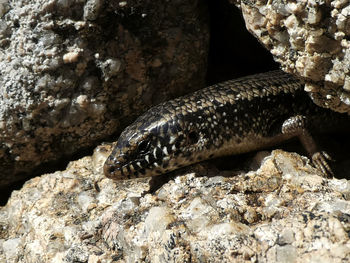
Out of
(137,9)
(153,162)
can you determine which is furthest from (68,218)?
(137,9)

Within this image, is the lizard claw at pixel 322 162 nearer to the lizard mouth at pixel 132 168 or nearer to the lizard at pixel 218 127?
the lizard at pixel 218 127

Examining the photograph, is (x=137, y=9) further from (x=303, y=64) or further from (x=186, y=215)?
(x=186, y=215)

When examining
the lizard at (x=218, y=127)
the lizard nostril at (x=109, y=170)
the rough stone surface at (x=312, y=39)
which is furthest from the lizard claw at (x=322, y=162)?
the lizard nostril at (x=109, y=170)

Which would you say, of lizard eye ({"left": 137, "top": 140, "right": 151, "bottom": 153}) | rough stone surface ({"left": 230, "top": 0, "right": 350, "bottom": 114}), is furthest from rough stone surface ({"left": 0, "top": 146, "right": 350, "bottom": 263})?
rough stone surface ({"left": 230, "top": 0, "right": 350, "bottom": 114})

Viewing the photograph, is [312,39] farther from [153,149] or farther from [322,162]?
[153,149]

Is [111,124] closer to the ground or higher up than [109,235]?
higher up

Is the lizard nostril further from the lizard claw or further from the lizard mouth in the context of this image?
the lizard claw

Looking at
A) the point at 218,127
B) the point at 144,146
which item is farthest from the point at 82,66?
the point at 218,127
